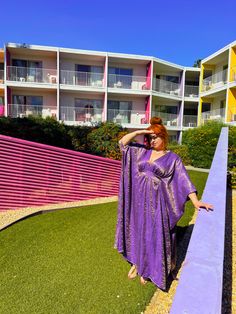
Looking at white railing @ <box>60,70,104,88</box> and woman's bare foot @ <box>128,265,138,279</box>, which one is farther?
white railing @ <box>60,70,104,88</box>

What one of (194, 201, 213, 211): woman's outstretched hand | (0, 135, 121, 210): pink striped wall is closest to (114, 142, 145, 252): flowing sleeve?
(194, 201, 213, 211): woman's outstretched hand

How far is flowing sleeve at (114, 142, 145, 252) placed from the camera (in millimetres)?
3557

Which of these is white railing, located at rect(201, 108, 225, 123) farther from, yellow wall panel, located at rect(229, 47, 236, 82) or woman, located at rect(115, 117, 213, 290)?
woman, located at rect(115, 117, 213, 290)

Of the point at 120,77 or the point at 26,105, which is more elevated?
the point at 120,77

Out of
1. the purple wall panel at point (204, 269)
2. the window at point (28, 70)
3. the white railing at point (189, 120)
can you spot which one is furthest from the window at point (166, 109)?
the purple wall panel at point (204, 269)

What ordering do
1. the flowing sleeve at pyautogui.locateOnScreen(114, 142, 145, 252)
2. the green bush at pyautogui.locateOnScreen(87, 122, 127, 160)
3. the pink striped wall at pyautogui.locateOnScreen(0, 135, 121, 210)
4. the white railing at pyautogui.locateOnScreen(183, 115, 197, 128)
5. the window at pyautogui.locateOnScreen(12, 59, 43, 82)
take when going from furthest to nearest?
Result: 1. the white railing at pyautogui.locateOnScreen(183, 115, 197, 128)
2. the window at pyautogui.locateOnScreen(12, 59, 43, 82)
3. the green bush at pyautogui.locateOnScreen(87, 122, 127, 160)
4. the pink striped wall at pyautogui.locateOnScreen(0, 135, 121, 210)
5. the flowing sleeve at pyautogui.locateOnScreen(114, 142, 145, 252)

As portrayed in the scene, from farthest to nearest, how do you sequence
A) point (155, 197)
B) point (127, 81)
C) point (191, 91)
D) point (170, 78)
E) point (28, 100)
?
point (191, 91)
point (170, 78)
point (127, 81)
point (28, 100)
point (155, 197)

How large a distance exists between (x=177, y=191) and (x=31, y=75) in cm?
2292

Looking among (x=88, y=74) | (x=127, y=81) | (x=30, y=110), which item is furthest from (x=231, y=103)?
(x=30, y=110)

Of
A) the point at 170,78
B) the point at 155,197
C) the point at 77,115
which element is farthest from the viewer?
the point at 170,78

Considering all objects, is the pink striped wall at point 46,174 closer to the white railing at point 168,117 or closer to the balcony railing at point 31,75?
the balcony railing at point 31,75

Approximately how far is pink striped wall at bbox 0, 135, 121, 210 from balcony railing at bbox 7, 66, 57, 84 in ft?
57.5

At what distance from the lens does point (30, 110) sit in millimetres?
23781

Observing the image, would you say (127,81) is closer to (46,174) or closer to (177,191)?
(46,174)
